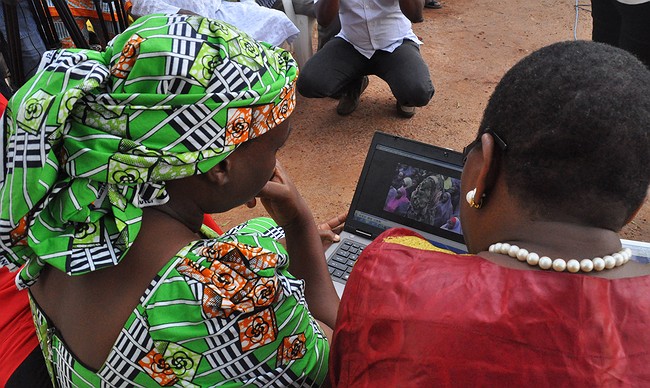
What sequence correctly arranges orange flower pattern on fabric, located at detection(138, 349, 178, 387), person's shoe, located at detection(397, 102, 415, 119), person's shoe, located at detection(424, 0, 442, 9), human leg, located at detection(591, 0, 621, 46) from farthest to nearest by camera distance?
1. person's shoe, located at detection(424, 0, 442, 9)
2. person's shoe, located at detection(397, 102, 415, 119)
3. human leg, located at detection(591, 0, 621, 46)
4. orange flower pattern on fabric, located at detection(138, 349, 178, 387)

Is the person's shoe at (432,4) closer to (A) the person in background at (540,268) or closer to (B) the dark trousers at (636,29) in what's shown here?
(B) the dark trousers at (636,29)

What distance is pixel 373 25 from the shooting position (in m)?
3.75

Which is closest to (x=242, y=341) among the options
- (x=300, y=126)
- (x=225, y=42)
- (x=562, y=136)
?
(x=225, y=42)

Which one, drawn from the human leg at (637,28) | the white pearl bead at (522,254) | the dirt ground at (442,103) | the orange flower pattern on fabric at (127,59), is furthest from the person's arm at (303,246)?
the human leg at (637,28)

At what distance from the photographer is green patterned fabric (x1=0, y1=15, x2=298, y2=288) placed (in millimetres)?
1015

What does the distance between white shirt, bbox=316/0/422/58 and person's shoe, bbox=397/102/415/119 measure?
0.43 meters

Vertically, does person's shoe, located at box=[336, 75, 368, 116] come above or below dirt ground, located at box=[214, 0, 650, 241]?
above

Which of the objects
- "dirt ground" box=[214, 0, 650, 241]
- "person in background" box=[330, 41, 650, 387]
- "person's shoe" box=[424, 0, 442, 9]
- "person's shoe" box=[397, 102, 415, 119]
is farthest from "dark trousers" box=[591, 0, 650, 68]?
"person's shoe" box=[424, 0, 442, 9]

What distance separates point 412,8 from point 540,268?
2961mm

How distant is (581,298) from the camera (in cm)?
85

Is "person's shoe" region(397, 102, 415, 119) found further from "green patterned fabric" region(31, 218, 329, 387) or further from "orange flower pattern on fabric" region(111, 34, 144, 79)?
"orange flower pattern on fabric" region(111, 34, 144, 79)

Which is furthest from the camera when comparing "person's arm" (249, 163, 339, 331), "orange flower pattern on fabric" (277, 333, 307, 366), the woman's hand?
the woman's hand

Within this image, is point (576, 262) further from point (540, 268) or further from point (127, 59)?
point (127, 59)

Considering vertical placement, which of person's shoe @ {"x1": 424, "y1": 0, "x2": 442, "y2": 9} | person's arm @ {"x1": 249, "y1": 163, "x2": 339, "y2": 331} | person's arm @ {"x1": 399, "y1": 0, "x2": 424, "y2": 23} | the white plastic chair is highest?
person's arm @ {"x1": 249, "y1": 163, "x2": 339, "y2": 331}
